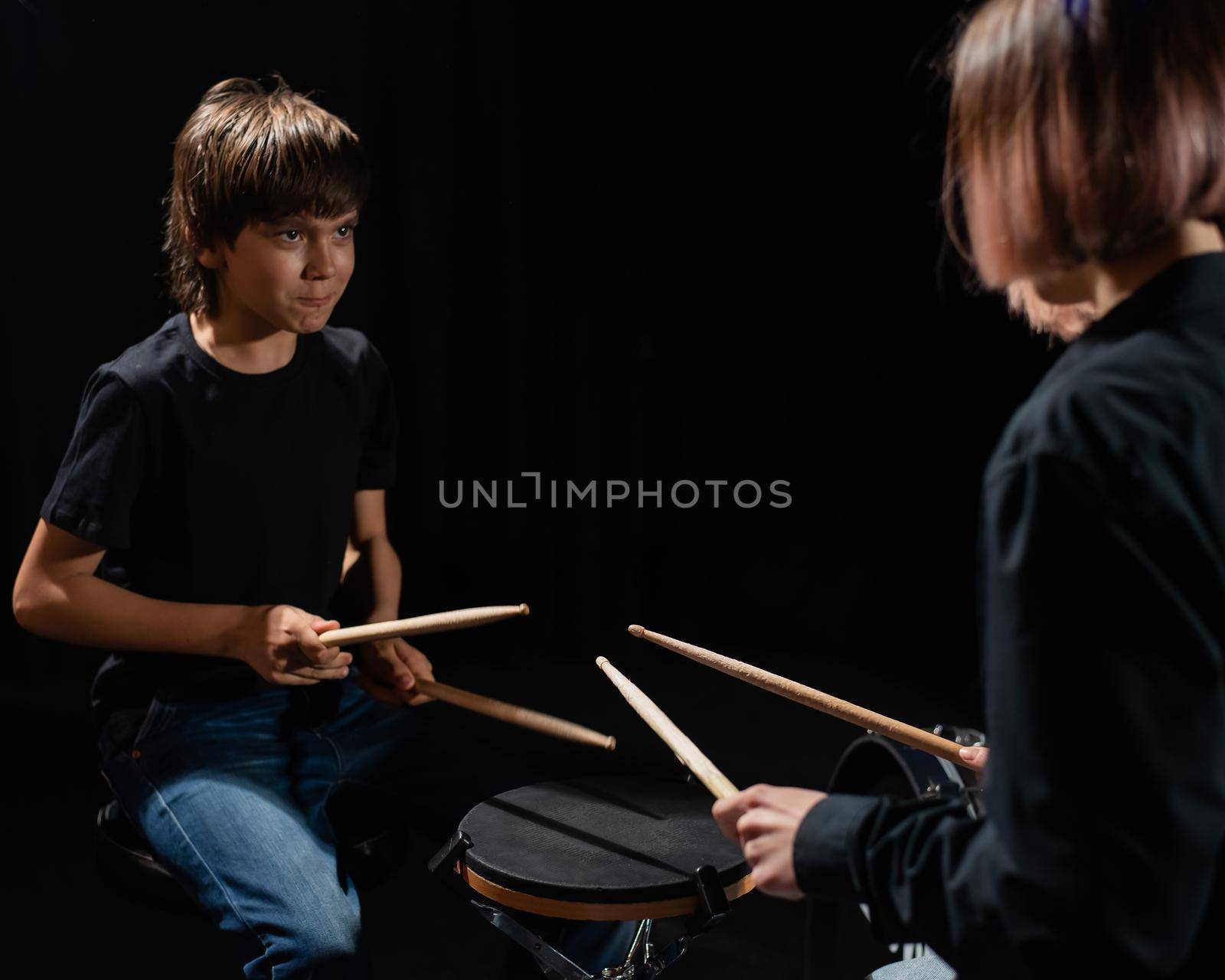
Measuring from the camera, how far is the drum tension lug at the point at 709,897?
122cm

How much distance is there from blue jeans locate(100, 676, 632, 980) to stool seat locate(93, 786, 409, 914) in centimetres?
2

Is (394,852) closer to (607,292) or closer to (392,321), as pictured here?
(392,321)

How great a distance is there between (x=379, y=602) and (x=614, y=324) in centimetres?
150

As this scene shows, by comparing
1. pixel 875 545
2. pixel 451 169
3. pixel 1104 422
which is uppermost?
pixel 451 169

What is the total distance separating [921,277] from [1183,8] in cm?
263

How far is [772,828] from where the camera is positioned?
0.91m

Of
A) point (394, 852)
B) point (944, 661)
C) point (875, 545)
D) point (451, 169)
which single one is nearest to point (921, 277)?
point (875, 545)

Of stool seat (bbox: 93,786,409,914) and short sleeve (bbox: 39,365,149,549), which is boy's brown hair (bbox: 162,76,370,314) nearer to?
short sleeve (bbox: 39,365,149,549)

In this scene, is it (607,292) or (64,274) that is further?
(607,292)

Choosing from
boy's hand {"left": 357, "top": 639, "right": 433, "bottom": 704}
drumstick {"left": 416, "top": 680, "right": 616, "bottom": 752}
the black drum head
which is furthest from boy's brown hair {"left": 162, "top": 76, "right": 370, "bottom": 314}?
the black drum head

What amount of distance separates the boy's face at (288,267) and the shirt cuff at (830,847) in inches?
42.4

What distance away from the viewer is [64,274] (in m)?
2.80

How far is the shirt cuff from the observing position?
0.85 metres

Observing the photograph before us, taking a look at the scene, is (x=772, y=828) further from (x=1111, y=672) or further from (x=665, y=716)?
(x=665, y=716)
